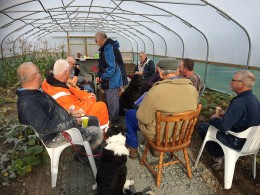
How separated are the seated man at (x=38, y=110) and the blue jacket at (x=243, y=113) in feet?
6.24

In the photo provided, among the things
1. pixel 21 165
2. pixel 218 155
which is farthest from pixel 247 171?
pixel 21 165

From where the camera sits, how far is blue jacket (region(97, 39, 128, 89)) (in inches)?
155

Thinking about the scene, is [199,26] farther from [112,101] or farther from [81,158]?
[81,158]

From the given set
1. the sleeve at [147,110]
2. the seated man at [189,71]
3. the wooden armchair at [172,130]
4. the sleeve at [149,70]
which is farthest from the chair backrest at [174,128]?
the sleeve at [149,70]

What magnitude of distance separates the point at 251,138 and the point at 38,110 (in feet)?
8.03

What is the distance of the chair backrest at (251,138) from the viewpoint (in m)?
2.35

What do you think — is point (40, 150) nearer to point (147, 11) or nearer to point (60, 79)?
point (60, 79)

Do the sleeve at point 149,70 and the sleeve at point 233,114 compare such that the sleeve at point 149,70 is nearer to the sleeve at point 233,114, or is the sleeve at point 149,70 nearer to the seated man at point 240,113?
the seated man at point 240,113

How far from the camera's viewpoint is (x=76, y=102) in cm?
307

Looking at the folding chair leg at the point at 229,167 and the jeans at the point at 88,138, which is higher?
the jeans at the point at 88,138

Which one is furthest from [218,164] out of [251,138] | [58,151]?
[58,151]

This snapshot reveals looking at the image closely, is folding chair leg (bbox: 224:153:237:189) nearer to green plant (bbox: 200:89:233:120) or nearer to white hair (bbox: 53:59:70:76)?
green plant (bbox: 200:89:233:120)

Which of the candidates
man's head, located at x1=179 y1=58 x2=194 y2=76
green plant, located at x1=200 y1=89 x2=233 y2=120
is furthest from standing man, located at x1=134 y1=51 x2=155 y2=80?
man's head, located at x1=179 y1=58 x2=194 y2=76

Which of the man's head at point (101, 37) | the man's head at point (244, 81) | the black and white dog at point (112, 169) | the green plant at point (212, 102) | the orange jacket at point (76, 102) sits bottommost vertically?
the green plant at point (212, 102)
